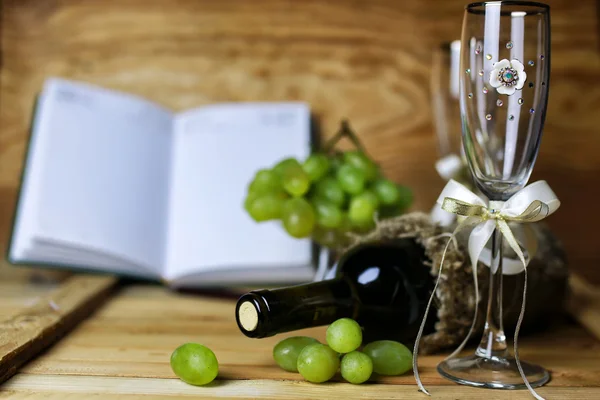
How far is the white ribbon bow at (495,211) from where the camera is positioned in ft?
2.45

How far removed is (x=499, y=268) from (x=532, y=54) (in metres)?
0.21

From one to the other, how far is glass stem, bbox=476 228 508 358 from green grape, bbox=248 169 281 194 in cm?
32

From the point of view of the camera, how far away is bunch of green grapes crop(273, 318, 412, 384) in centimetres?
73

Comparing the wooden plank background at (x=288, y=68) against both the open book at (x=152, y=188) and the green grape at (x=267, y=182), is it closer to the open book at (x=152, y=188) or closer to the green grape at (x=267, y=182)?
the open book at (x=152, y=188)

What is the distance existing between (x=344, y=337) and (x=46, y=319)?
38 cm

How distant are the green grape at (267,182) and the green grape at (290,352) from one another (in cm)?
28

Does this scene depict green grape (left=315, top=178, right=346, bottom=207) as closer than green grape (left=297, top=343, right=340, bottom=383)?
No

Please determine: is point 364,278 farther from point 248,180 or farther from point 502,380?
point 248,180

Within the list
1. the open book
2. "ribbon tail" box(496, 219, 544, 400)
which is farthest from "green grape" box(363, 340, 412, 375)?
the open book

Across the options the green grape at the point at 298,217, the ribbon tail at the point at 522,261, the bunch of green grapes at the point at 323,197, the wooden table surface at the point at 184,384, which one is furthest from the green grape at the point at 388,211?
the ribbon tail at the point at 522,261

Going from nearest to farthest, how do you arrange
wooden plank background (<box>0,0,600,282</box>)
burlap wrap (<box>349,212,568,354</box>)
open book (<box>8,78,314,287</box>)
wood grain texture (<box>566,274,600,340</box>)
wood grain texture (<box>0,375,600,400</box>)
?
wood grain texture (<box>0,375,600,400</box>)
burlap wrap (<box>349,212,568,354</box>)
wood grain texture (<box>566,274,600,340</box>)
open book (<box>8,78,314,287</box>)
wooden plank background (<box>0,0,600,282</box>)

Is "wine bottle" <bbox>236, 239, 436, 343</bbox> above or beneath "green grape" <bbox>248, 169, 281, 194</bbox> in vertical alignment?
beneath

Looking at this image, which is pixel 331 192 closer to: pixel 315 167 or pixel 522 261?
pixel 315 167

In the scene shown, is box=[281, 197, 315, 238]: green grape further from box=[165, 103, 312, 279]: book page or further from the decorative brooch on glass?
the decorative brooch on glass
